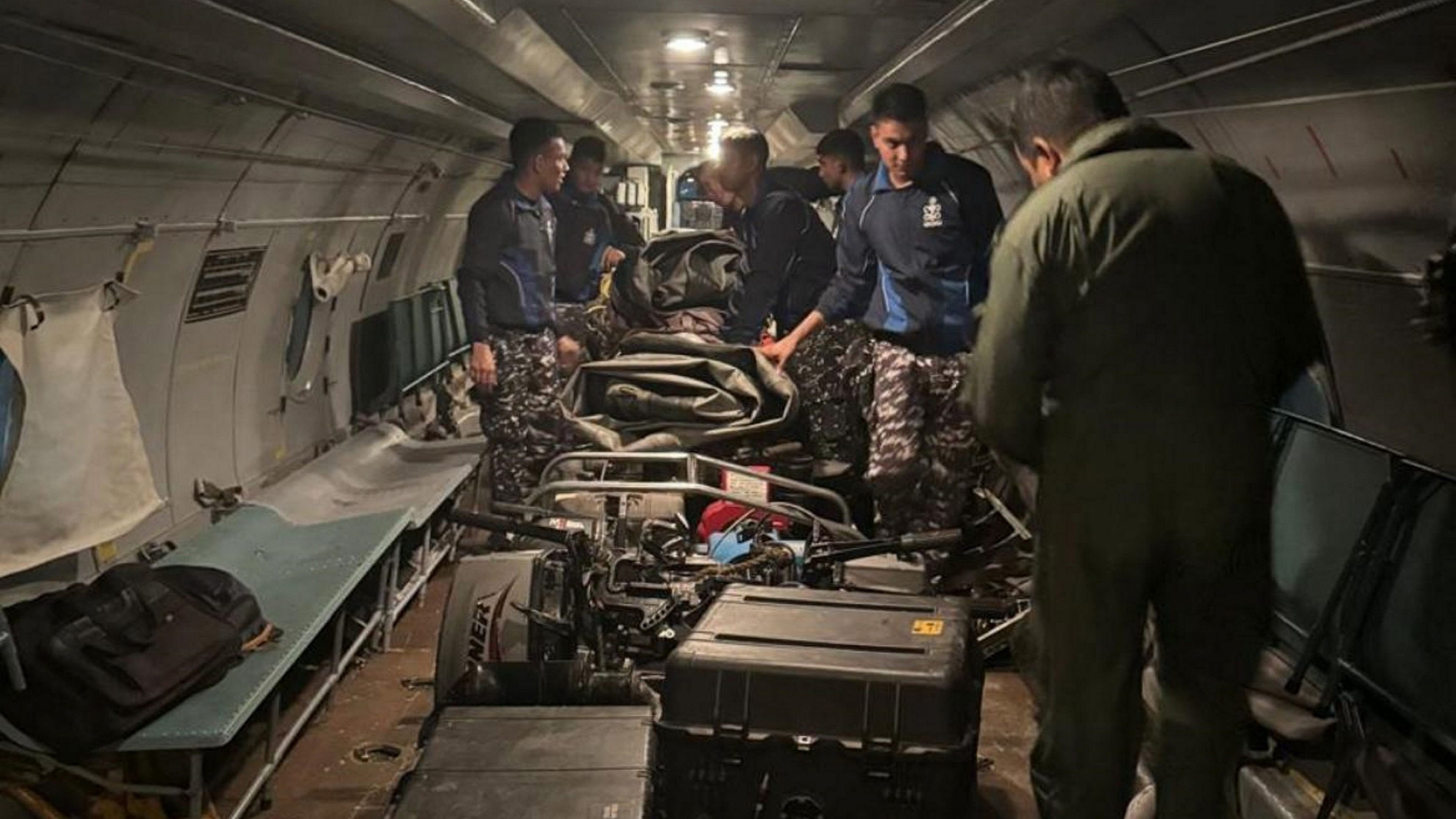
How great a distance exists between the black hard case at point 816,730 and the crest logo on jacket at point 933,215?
107 inches

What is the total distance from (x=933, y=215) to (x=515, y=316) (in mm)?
2388

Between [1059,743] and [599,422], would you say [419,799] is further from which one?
[599,422]

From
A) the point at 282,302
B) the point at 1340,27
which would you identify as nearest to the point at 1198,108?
the point at 1340,27

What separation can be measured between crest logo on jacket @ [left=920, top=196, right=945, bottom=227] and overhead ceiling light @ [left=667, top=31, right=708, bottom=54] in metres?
1.63

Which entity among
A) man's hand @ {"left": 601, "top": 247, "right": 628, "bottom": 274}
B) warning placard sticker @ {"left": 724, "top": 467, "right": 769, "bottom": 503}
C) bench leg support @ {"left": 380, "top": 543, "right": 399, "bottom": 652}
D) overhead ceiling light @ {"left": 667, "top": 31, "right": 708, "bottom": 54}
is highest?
overhead ceiling light @ {"left": 667, "top": 31, "right": 708, "bottom": 54}

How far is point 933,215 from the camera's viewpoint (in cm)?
578

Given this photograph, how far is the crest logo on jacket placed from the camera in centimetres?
577

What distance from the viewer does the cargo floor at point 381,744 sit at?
4.38 metres

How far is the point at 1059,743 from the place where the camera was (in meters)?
2.91

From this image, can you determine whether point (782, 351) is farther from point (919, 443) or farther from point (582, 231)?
point (582, 231)

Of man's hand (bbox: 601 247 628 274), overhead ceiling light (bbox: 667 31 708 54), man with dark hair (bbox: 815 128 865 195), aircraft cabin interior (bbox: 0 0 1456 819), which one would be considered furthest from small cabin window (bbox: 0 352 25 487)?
man's hand (bbox: 601 247 628 274)

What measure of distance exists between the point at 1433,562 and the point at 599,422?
3899mm

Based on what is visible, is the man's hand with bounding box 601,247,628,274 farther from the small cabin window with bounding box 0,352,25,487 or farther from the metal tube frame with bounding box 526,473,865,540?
the small cabin window with bounding box 0,352,25,487

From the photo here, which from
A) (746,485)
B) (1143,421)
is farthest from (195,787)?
(1143,421)
